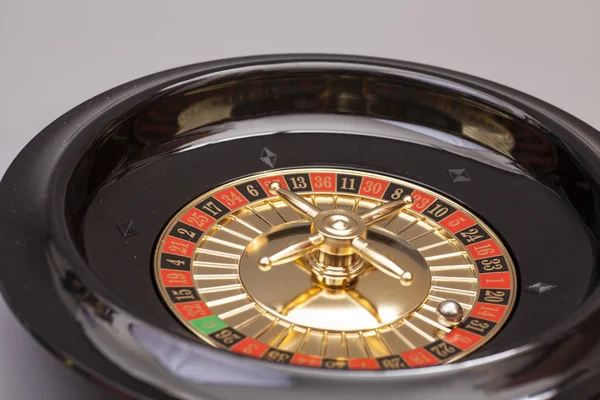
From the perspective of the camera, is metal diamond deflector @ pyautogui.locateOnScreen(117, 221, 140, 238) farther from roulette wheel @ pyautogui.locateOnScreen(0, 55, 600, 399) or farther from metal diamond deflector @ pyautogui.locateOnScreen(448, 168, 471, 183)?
metal diamond deflector @ pyautogui.locateOnScreen(448, 168, 471, 183)

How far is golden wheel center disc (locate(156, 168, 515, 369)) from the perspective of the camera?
2391 millimetres

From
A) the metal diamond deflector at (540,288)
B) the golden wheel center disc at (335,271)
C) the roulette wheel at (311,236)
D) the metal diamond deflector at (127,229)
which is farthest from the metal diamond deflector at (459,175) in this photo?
the metal diamond deflector at (127,229)

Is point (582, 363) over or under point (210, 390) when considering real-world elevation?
over

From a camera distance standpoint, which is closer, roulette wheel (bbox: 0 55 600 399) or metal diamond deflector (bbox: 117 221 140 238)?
roulette wheel (bbox: 0 55 600 399)

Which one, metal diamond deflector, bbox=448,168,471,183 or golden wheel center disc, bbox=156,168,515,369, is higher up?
metal diamond deflector, bbox=448,168,471,183

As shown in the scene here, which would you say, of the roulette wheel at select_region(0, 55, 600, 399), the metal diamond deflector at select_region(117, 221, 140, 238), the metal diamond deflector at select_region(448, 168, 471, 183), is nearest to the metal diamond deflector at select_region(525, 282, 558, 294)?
the roulette wheel at select_region(0, 55, 600, 399)

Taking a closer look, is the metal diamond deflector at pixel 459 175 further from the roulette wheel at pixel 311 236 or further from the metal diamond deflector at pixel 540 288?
the metal diamond deflector at pixel 540 288

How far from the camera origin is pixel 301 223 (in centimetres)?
290

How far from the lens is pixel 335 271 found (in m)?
2.66

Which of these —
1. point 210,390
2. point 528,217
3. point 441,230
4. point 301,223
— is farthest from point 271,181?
point 210,390

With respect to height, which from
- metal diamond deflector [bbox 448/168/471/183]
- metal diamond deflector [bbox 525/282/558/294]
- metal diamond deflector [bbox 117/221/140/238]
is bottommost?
metal diamond deflector [bbox 525/282/558/294]

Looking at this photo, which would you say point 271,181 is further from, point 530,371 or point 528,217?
point 530,371

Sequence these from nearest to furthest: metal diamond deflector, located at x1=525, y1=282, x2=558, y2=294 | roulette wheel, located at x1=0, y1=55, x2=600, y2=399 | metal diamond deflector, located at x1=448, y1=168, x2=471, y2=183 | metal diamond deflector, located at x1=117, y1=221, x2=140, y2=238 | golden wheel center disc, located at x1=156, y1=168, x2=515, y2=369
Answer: roulette wheel, located at x1=0, y1=55, x2=600, y2=399 → golden wheel center disc, located at x1=156, y1=168, x2=515, y2=369 → metal diamond deflector, located at x1=525, y1=282, x2=558, y2=294 → metal diamond deflector, located at x1=117, y1=221, x2=140, y2=238 → metal diamond deflector, located at x1=448, y1=168, x2=471, y2=183

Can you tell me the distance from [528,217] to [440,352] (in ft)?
Result: 2.59
